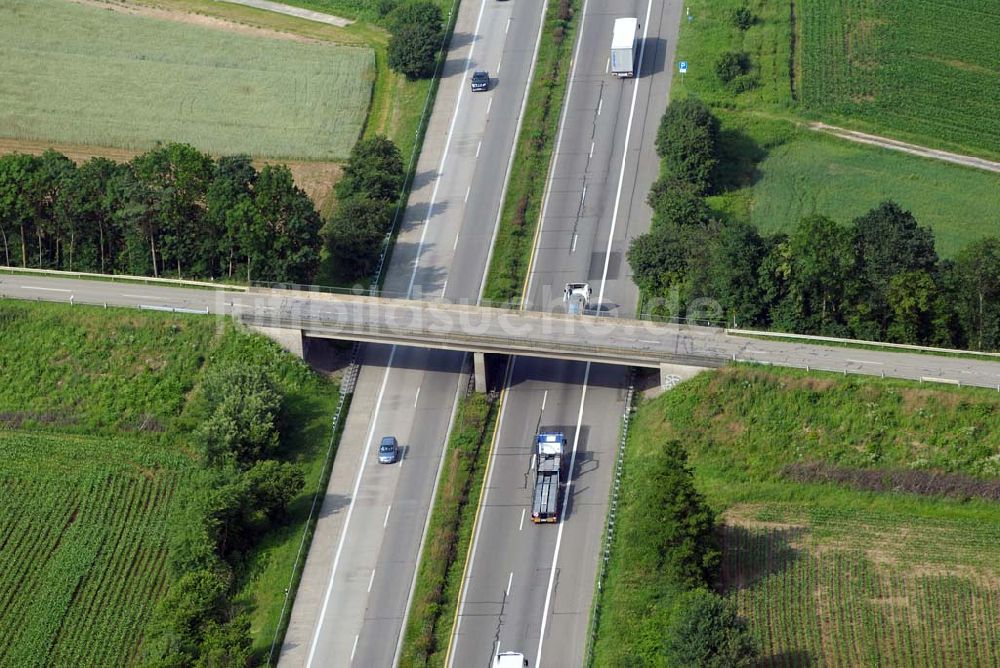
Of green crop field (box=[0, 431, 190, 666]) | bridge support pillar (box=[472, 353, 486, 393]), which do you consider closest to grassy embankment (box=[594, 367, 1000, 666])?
bridge support pillar (box=[472, 353, 486, 393])

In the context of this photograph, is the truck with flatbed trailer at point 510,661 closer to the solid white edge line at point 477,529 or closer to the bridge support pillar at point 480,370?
the solid white edge line at point 477,529

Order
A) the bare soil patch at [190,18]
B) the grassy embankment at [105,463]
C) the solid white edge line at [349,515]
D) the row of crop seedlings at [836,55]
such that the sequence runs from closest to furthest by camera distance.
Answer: the solid white edge line at [349,515] → the grassy embankment at [105,463] → the row of crop seedlings at [836,55] → the bare soil patch at [190,18]

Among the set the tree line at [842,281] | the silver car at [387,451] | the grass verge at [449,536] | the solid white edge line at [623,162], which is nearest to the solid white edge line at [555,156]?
the solid white edge line at [623,162]

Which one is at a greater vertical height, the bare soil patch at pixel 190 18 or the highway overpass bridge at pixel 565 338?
the bare soil patch at pixel 190 18

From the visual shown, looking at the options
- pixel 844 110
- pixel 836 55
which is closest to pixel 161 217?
pixel 844 110

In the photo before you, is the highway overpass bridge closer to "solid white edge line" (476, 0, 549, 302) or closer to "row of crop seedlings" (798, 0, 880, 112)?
"solid white edge line" (476, 0, 549, 302)

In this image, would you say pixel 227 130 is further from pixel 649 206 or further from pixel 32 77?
pixel 649 206

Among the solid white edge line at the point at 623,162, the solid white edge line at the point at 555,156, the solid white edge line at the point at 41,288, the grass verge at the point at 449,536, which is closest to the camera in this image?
the grass verge at the point at 449,536
